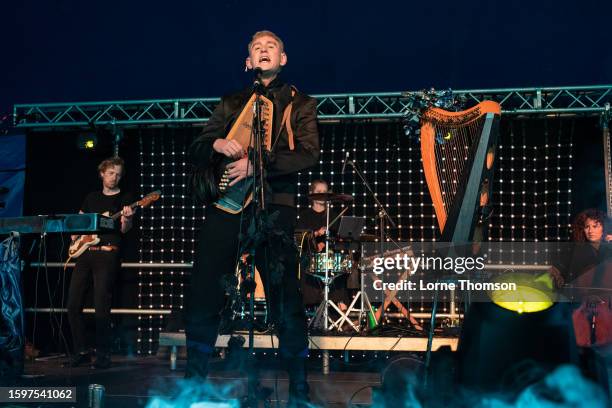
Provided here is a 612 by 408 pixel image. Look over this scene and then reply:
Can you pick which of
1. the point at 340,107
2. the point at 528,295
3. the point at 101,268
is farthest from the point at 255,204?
the point at 340,107

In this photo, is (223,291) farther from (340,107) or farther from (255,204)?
(340,107)

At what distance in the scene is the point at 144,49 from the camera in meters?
7.68

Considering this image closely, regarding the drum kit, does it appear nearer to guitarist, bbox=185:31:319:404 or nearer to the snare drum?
the snare drum

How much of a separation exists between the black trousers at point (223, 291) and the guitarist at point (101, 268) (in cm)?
323

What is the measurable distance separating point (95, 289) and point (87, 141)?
2592mm

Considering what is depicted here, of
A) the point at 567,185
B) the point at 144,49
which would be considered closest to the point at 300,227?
the point at 144,49

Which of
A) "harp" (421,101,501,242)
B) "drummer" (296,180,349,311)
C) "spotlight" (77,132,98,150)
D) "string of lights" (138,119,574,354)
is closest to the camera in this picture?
"harp" (421,101,501,242)

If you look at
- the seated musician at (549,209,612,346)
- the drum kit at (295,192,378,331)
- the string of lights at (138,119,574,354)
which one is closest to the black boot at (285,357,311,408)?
the seated musician at (549,209,612,346)

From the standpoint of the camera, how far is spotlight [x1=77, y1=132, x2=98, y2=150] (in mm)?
8016

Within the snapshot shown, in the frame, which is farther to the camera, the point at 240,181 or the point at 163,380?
the point at 163,380

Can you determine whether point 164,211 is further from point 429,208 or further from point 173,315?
point 429,208

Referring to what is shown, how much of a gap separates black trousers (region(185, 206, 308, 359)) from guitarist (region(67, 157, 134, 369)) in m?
3.23

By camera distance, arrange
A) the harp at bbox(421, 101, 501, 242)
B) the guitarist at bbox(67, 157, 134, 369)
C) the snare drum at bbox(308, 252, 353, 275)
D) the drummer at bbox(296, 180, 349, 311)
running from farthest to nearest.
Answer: the drummer at bbox(296, 180, 349, 311) → the snare drum at bbox(308, 252, 353, 275) → the guitarist at bbox(67, 157, 134, 369) → the harp at bbox(421, 101, 501, 242)

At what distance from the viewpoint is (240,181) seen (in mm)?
3023
